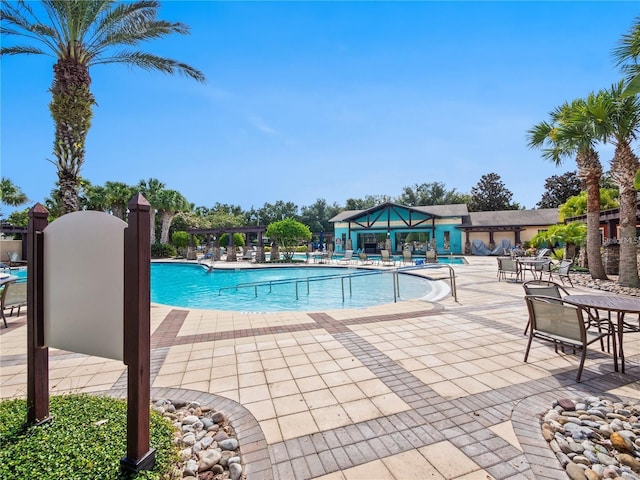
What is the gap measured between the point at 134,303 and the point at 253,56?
9.60 meters

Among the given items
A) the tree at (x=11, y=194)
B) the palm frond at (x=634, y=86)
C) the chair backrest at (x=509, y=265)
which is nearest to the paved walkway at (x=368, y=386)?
the palm frond at (x=634, y=86)

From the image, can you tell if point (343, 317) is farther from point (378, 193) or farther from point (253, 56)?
point (378, 193)

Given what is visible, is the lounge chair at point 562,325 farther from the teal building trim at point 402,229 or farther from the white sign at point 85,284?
the teal building trim at point 402,229

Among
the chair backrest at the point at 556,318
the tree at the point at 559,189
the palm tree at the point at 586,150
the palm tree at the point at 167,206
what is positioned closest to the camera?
the chair backrest at the point at 556,318

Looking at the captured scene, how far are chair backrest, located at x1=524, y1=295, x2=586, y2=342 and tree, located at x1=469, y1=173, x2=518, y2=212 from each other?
4699cm

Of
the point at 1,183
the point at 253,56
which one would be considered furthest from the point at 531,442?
the point at 1,183

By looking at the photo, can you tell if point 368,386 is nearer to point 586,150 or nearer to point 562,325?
point 562,325

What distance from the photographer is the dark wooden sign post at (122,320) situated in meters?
1.82

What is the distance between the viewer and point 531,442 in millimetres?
2131

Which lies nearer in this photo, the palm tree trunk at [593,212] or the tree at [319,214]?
the palm tree trunk at [593,212]

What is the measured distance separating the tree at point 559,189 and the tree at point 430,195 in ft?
32.6

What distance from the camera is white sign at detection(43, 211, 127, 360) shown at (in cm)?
196

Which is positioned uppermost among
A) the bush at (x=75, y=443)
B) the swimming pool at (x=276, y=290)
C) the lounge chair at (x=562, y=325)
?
the lounge chair at (x=562, y=325)

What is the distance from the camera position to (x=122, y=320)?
6.35 ft
